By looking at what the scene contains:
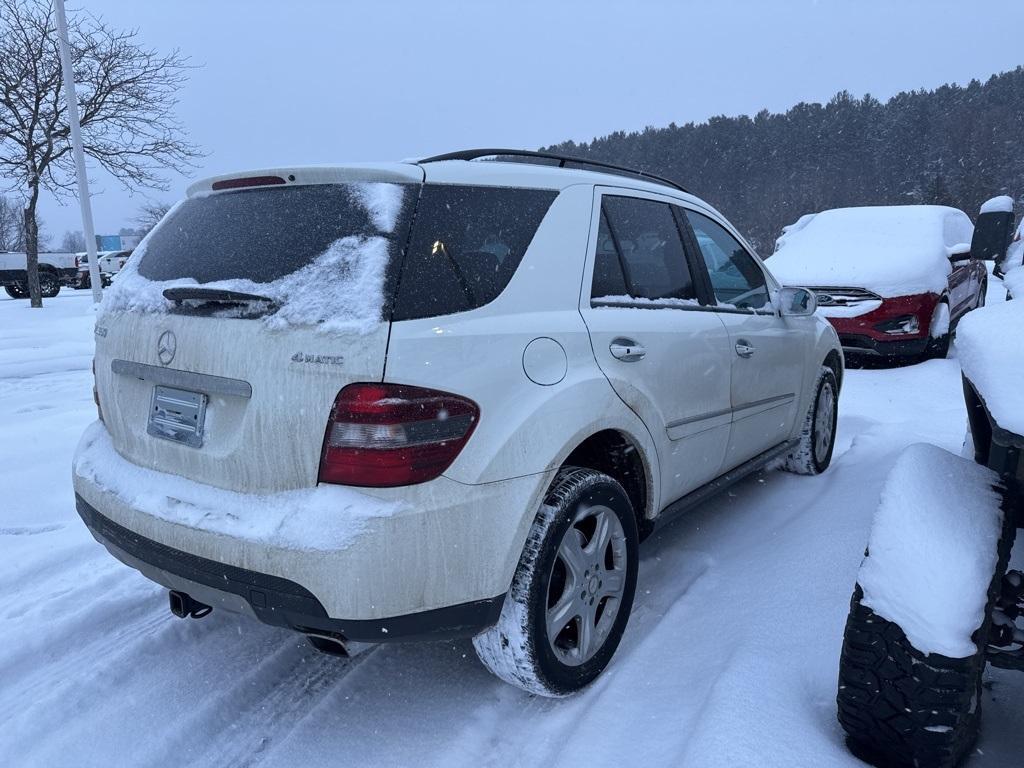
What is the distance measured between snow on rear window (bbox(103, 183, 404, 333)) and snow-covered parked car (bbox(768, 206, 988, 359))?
259 inches

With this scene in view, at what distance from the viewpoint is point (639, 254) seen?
2.82 metres

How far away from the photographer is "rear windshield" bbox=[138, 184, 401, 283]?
1.99 meters

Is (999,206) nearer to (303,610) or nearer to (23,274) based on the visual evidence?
(303,610)

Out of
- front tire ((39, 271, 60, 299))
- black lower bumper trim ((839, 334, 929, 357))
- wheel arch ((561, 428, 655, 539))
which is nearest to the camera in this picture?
wheel arch ((561, 428, 655, 539))

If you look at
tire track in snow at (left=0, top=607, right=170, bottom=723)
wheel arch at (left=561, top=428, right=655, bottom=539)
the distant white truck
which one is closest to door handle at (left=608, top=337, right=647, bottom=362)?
wheel arch at (left=561, top=428, right=655, bottom=539)

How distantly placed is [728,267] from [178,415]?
2.71 metres

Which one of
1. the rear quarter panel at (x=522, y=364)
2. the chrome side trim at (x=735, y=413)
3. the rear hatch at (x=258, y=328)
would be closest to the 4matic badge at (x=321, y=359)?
the rear hatch at (x=258, y=328)

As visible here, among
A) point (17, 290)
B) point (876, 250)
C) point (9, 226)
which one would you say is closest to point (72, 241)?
point (9, 226)

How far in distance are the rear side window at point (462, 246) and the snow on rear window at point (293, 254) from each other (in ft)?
0.25

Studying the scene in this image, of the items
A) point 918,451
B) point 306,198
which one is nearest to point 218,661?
point 306,198

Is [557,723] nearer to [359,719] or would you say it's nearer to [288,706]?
[359,719]

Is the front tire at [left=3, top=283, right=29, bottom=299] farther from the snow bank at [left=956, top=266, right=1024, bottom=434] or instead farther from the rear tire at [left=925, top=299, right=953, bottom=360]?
the snow bank at [left=956, top=266, right=1024, bottom=434]

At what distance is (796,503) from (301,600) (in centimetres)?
300

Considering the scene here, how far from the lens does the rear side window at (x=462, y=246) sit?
6.26 feet
